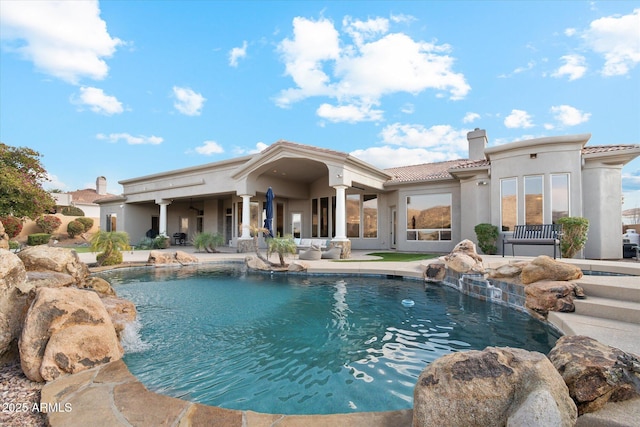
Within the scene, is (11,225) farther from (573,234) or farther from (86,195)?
(573,234)

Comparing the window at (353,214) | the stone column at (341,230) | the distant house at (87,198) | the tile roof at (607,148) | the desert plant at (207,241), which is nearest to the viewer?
the tile roof at (607,148)

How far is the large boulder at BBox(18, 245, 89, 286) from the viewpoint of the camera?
17.5ft

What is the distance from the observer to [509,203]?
1168cm

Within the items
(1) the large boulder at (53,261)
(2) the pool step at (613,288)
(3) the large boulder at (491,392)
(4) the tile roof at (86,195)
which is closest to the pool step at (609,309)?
(2) the pool step at (613,288)

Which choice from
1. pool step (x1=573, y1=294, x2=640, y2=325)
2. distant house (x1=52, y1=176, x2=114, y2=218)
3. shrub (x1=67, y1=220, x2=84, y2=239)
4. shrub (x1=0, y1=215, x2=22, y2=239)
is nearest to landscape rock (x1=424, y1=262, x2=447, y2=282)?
pool step (x1=573, y1=294, x2=640, y2=325)

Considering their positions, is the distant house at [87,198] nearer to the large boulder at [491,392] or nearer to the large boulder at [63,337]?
the large boulder at [63,337]

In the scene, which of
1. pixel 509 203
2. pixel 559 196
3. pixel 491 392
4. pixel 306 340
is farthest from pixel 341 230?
A: pixel 491 392

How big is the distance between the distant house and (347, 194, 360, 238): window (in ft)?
81.2

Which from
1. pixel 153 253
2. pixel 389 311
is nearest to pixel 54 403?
pixel 389 311

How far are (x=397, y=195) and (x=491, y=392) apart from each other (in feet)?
48.3

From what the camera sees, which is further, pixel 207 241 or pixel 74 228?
pixel 74 228

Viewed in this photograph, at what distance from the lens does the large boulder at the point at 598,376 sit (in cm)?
210

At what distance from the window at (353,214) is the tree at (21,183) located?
14.2m

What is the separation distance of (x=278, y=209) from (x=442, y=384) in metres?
18.2
